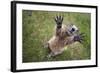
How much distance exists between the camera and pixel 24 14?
167 centimetres

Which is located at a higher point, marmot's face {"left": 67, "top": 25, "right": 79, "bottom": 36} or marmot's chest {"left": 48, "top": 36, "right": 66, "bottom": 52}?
marmot's face {"left": 67, "top": 25, "right": 79, "bottom": 36}

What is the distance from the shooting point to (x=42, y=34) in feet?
5.69

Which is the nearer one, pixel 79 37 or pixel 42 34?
pixel 42 34

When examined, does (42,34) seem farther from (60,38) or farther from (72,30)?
(72,30)

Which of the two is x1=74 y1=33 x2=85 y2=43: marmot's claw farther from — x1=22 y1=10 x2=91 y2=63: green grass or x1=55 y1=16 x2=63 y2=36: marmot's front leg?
x1=55 y1=16 x2=63 y2=36: marmot's front leg

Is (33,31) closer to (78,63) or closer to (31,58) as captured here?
(31,58)

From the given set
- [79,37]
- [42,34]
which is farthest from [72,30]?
[42,34]

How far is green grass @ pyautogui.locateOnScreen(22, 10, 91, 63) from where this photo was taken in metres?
1.69

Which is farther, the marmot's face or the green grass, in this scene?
the marmot's face

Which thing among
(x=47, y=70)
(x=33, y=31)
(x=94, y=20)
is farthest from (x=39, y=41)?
(x=94, y=20)

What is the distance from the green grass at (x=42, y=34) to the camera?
1.69 meters

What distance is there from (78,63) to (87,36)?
249 mm

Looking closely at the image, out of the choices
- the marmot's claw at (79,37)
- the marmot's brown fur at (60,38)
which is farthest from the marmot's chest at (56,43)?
the marmot's claw at (79,37)

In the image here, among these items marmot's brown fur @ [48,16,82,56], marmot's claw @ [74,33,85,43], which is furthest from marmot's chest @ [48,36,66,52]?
marmot's claw @ [74,33,85,43]
